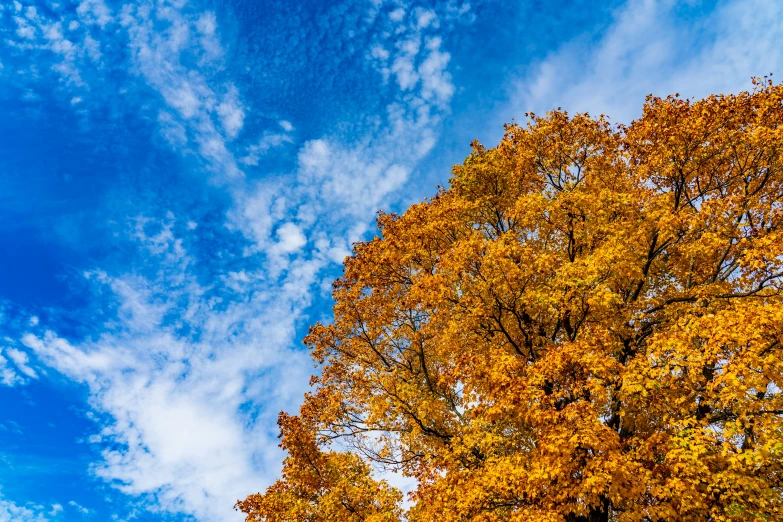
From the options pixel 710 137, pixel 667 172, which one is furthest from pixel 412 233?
pixel 710 137

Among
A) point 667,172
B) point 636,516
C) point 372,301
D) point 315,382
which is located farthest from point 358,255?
point 636,516

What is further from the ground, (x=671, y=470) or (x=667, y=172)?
(x=667, y=172)

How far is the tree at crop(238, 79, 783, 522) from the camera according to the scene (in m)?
9.58

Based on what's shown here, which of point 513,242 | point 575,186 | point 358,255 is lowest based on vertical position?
point 513,242

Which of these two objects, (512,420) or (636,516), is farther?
(512,420)

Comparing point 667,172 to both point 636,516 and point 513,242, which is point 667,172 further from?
point 636,516

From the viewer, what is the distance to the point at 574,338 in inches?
513

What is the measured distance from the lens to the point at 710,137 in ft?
41.4

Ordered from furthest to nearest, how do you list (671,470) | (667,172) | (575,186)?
(575,186)
(667,172)
(671,470)

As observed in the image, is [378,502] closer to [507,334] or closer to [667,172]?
[507,334]

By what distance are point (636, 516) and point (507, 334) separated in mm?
5098

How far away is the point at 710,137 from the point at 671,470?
879cm

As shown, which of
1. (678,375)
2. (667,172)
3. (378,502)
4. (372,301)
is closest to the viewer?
(678,375)

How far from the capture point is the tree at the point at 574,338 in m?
9.58
